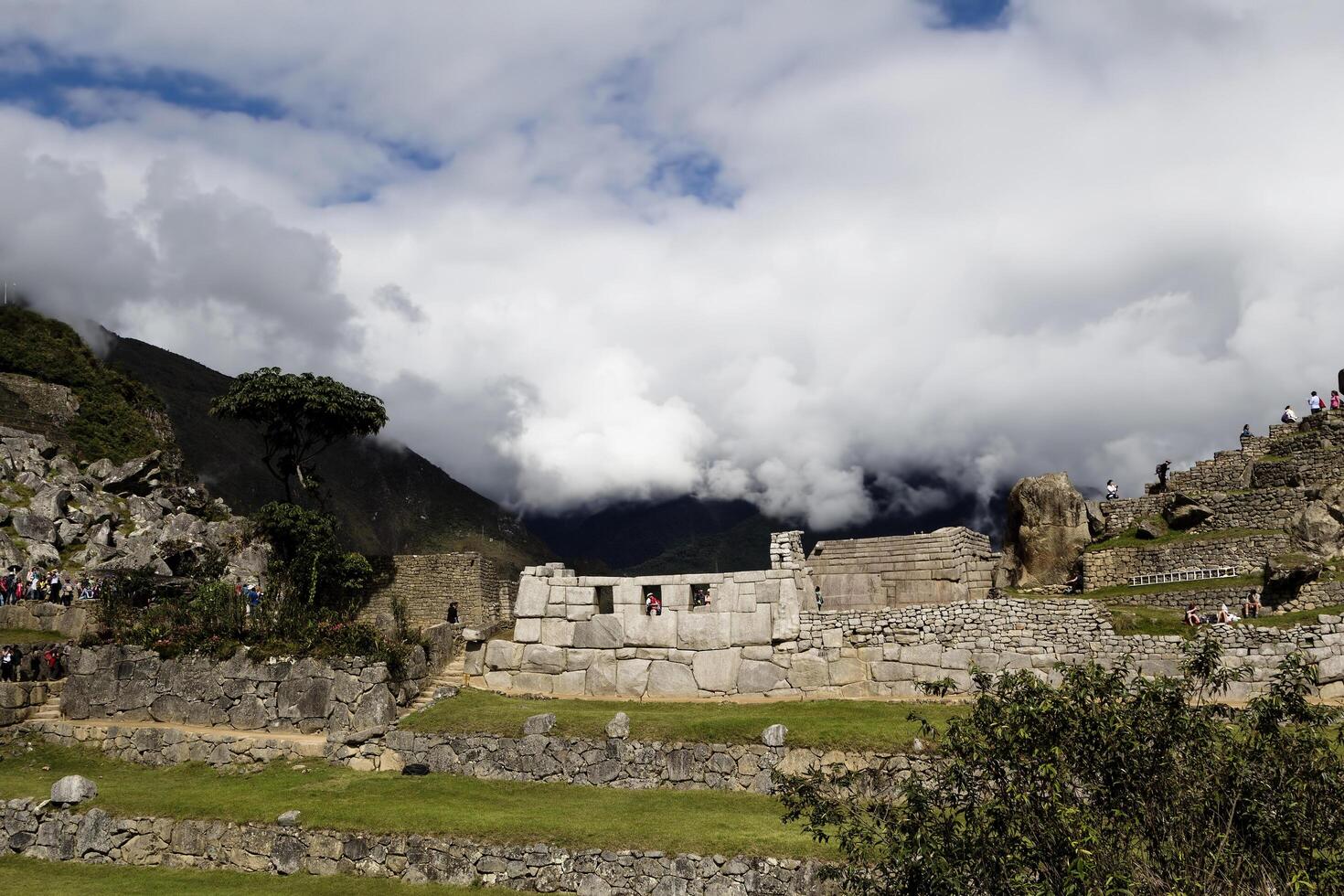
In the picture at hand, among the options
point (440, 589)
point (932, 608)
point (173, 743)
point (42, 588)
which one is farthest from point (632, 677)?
point (42, 588)

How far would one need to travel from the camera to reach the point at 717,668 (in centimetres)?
2423

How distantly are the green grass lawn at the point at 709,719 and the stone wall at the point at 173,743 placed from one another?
2.92 m

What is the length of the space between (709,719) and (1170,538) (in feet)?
59.6

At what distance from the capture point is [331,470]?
58.0 meters

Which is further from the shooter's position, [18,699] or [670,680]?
[670,680]

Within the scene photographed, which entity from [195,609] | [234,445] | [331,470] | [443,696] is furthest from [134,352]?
[443,696]

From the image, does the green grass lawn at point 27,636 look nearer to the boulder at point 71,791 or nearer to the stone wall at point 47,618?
the stone wall at point 47,618

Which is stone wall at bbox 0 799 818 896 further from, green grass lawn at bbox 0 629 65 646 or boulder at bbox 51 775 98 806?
green grass lawn at bbox 0 629 65 646

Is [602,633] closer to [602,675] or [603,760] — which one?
[602,675]

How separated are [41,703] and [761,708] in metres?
18.1

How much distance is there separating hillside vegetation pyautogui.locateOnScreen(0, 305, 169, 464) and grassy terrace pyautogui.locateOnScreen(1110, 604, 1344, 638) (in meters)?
38.3

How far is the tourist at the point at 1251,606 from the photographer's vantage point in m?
24.2

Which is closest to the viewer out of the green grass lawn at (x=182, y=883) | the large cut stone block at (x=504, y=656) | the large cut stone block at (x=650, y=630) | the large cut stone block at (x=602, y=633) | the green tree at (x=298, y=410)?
the green grass lawn at (x=182, y=883)

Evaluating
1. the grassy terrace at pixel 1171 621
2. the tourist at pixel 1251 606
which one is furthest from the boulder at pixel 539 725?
the tourist at pixel 1251 606
